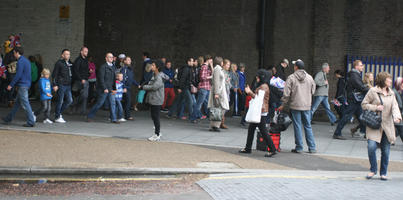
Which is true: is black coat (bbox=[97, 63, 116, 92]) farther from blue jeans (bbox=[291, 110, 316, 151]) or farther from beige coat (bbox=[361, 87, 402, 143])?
beige coat (bbox=[361, 87, 402, 143])

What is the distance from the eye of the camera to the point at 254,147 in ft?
37.7

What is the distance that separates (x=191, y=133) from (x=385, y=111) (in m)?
5.50

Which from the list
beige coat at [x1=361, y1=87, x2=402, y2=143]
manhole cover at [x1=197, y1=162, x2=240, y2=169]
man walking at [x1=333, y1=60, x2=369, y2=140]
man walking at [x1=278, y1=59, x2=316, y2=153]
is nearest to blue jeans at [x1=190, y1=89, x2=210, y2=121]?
man walking at [x1=333, y1=60, x2=369, y2=140]

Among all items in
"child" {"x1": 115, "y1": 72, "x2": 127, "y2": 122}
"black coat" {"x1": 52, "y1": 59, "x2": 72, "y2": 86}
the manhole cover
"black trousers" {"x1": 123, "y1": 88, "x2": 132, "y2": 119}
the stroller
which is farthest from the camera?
"black trousers" {"x1": 123, "y1": 88, "x2": 132, "y2": 119}

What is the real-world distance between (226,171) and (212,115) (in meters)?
4.81

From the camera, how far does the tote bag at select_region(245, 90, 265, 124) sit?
10.1 meters

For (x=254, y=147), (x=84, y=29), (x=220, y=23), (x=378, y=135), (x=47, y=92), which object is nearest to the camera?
(x=378, y=135)

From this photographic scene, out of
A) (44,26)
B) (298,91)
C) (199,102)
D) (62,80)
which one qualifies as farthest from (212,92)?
(44,26)

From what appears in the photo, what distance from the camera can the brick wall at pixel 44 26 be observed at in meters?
20.1

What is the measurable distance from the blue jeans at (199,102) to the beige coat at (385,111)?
6.52 meters

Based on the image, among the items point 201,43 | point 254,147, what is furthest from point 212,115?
point 201,43

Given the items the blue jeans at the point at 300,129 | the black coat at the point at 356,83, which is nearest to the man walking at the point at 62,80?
the blue jeans at the point at 300,129

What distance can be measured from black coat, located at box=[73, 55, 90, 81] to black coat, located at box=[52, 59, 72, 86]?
729 millimetres

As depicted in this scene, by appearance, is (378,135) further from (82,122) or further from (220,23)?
(220,23)
